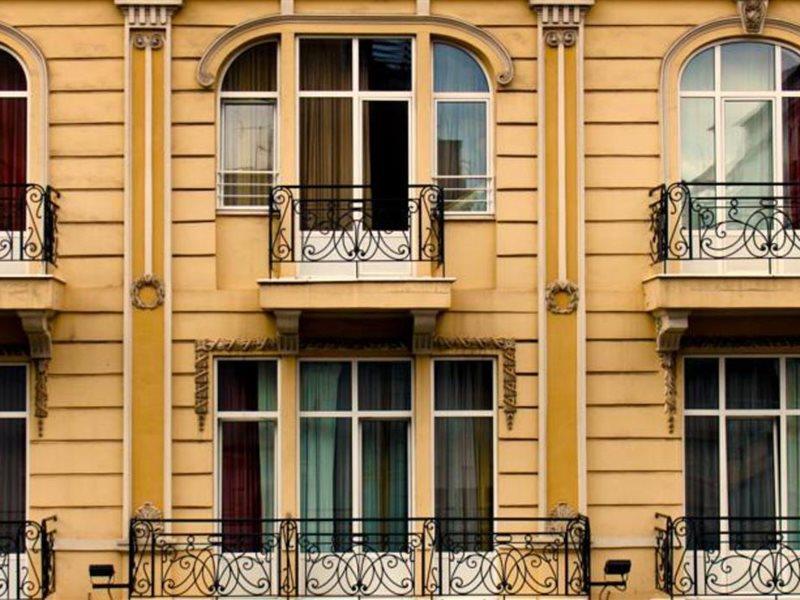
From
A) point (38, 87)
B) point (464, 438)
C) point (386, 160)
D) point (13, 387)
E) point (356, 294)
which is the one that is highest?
point (38, 87)

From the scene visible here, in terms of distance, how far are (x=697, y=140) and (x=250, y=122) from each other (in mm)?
5115

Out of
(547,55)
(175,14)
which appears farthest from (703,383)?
(175,14)

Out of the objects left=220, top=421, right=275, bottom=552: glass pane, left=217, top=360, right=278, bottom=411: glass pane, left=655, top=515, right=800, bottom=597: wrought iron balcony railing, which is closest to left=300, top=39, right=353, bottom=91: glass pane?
left=217, top=360, right=278, bottom=411: glass pane

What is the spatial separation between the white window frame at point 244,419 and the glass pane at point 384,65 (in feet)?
11.0

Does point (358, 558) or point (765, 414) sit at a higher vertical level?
point (765, 414)

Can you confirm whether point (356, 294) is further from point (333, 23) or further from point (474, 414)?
point (333, 23)

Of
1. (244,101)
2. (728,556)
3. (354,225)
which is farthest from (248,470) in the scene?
(728,556)

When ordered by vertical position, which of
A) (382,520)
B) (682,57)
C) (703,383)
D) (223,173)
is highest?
(682,57)

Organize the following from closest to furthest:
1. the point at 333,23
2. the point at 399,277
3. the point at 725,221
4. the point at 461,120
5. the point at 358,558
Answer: the point at 399,277 → the point at 358,558 → the point at 725,221 → the point at 333,23 → the point at 461,120

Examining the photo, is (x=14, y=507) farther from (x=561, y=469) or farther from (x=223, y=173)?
(x=561, y=469)

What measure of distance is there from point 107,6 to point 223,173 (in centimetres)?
228

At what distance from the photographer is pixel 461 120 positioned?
1692 cm

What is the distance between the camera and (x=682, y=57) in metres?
16.8

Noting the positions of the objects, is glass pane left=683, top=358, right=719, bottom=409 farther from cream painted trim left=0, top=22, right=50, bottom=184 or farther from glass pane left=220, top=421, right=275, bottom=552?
cream painted trim left=0, top=22, right=50, bottom=184
